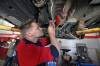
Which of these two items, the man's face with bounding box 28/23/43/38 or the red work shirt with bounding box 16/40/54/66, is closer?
the red work shirt with bounding box 16/40/54/66

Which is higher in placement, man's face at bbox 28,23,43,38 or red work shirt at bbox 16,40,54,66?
man's face at bbox 28,23,43,38

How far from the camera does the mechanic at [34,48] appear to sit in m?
1.19

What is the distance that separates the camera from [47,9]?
4.35 ft

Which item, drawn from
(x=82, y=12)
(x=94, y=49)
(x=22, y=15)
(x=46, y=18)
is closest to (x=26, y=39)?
(x=46, y=18)

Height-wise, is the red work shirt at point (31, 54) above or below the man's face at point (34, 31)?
below

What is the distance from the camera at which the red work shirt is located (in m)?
1.19

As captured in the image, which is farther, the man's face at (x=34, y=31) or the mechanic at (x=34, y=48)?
the man's face at (x=34, y=31)

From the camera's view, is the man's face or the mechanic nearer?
the mechanic

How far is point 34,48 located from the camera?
4.18 feet

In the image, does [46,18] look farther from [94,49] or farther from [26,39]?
[94,49]

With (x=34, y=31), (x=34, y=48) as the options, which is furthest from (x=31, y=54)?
(x=34, y=31)

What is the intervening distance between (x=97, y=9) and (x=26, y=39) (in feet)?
3.54

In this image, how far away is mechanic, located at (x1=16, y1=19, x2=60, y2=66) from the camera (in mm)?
1194

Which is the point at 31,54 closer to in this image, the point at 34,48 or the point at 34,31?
the point at 34,48
